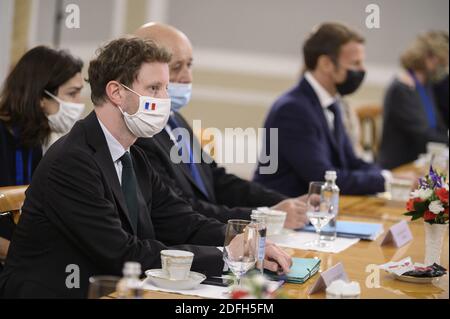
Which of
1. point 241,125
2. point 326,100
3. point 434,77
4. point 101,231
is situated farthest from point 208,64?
point 101,231

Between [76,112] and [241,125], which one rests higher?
[76,112]

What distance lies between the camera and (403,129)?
5.46 m

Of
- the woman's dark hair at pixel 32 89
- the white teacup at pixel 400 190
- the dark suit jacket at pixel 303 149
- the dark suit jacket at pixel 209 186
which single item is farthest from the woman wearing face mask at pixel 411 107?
the woman's dark hair at pixel 32 89

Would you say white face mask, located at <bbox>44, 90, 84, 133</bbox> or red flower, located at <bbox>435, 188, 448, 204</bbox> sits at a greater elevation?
white face mask, located at <bbox>44, 90, 84, 133</bbox>

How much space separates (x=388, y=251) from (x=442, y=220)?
0.35 meters

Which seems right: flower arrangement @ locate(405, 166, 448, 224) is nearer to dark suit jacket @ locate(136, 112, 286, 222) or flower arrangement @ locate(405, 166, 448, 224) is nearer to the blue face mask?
dark suit jacket @ locate(136, 112, 286, 222)

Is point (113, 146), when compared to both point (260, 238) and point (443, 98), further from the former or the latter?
point (443, 98)

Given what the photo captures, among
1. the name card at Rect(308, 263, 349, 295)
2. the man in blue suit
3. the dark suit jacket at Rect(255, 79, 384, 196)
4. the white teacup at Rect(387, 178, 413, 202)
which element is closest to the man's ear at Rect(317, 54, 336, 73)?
the man in blue suit

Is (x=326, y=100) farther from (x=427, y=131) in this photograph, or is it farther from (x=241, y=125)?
(x=241, y=125)

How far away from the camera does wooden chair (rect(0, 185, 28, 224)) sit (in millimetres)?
2248

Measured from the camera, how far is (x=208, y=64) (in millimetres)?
7562

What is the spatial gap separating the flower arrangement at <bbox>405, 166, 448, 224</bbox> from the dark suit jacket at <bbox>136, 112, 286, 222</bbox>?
721 mm

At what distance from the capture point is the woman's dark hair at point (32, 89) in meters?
2.88

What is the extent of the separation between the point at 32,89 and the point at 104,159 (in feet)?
3.17
